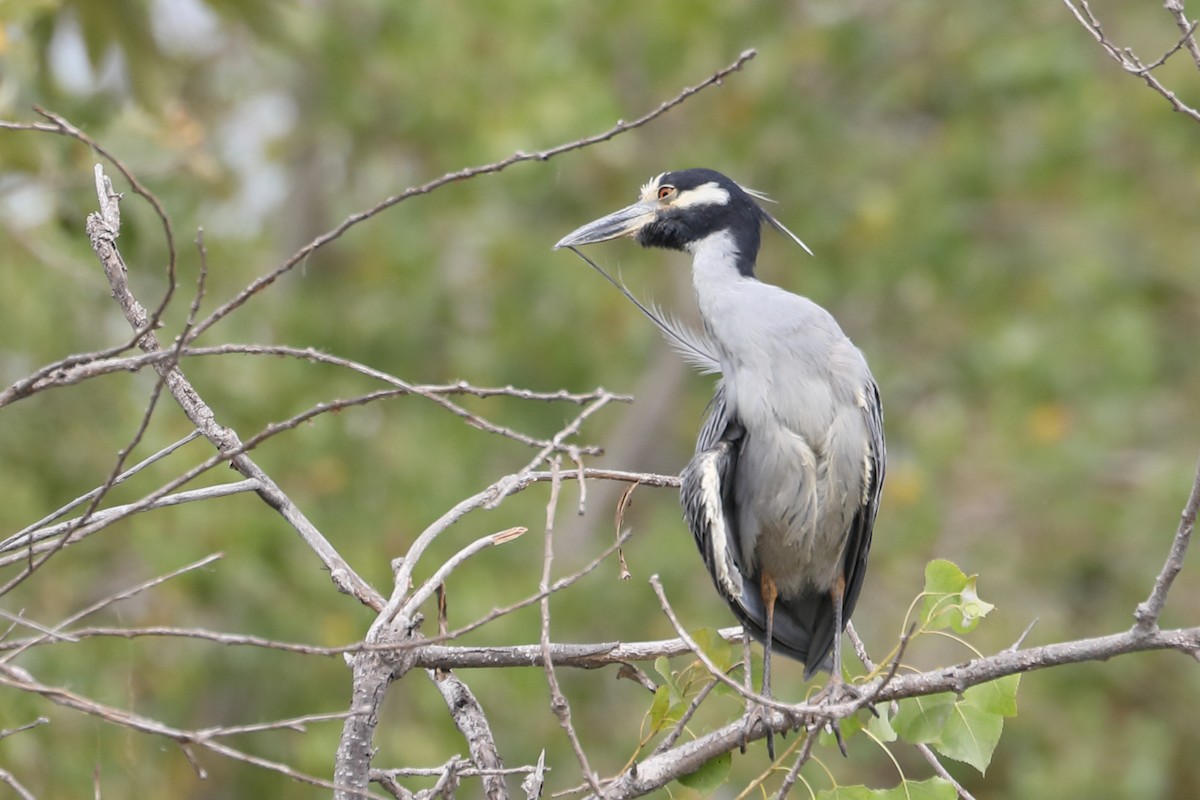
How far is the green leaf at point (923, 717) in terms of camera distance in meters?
2.49

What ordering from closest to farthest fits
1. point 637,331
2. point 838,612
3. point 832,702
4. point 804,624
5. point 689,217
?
point 832,702, point 838,612, point 804,624, point 689,217, point 637,331

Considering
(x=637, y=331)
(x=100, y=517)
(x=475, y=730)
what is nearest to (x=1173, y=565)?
(x=475, y=730)

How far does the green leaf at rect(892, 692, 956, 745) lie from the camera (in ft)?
8.18

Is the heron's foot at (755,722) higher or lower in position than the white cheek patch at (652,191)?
lower

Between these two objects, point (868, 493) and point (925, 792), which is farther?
point (868, 493)

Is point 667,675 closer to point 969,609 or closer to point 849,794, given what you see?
point 849,794

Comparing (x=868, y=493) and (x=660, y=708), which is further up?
(x=868, y=493)

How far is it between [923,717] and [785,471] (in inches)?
34.3

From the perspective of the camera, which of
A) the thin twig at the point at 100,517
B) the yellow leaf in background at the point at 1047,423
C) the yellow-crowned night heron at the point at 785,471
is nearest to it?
the thin twig at the point at 100,517

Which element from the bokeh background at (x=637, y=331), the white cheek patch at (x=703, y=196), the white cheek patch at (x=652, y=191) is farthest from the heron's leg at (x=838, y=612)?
the bokeh background at (x=637, y=331)

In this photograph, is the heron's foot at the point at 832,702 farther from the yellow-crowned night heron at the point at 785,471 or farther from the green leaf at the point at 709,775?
the green leaf at the point at 709,775

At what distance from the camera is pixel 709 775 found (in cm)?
253

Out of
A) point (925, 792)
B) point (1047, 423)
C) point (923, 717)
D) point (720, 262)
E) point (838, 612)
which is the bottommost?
point (925, 792)

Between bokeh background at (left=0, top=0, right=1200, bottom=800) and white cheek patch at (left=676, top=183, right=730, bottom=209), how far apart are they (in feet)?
10.4
